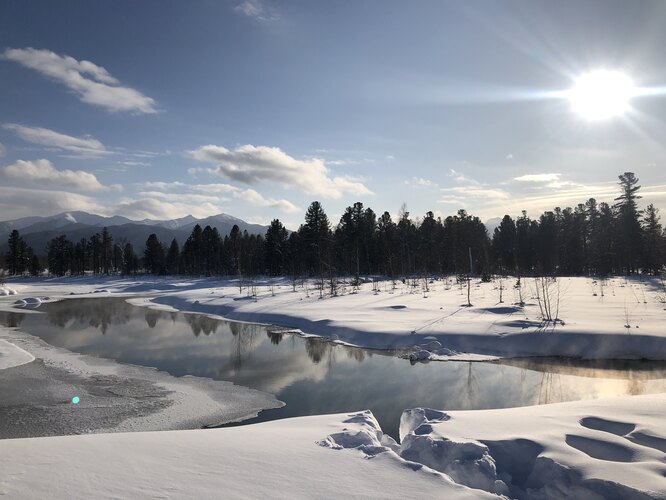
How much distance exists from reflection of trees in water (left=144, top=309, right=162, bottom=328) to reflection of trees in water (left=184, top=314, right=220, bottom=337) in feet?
5.97

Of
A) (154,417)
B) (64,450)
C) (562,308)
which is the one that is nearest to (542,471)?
(64,450)

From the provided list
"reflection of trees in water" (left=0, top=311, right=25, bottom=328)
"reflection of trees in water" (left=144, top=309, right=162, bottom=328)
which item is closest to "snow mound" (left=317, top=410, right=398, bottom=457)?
"reflection of trees in water" (left=144, top=309, right=162, bottom=328)

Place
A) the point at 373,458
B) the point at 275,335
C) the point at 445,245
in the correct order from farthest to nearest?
the point at 445,245, the point at 275,335, the point at 373,458

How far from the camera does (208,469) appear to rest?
473 centimetres

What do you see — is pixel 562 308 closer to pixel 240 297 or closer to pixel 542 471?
pixel 542 471

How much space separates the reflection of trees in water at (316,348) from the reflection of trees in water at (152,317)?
35.3ft

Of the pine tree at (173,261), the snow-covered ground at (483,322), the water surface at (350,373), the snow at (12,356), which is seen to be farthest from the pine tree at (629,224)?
the pine tree at (173,261)

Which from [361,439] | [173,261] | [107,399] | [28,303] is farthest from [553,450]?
[173,261]

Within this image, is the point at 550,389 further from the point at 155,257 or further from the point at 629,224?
the point at 155,257

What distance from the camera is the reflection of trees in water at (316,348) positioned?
14992mm

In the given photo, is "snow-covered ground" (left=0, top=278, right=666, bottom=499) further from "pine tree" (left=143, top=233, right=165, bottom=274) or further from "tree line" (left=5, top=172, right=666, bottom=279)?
"pine tree" (left=143, top=233, right=165, bottom=274)

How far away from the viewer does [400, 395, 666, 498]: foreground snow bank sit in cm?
444

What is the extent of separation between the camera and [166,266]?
8681 centimetres

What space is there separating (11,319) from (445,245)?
54.9 metres
